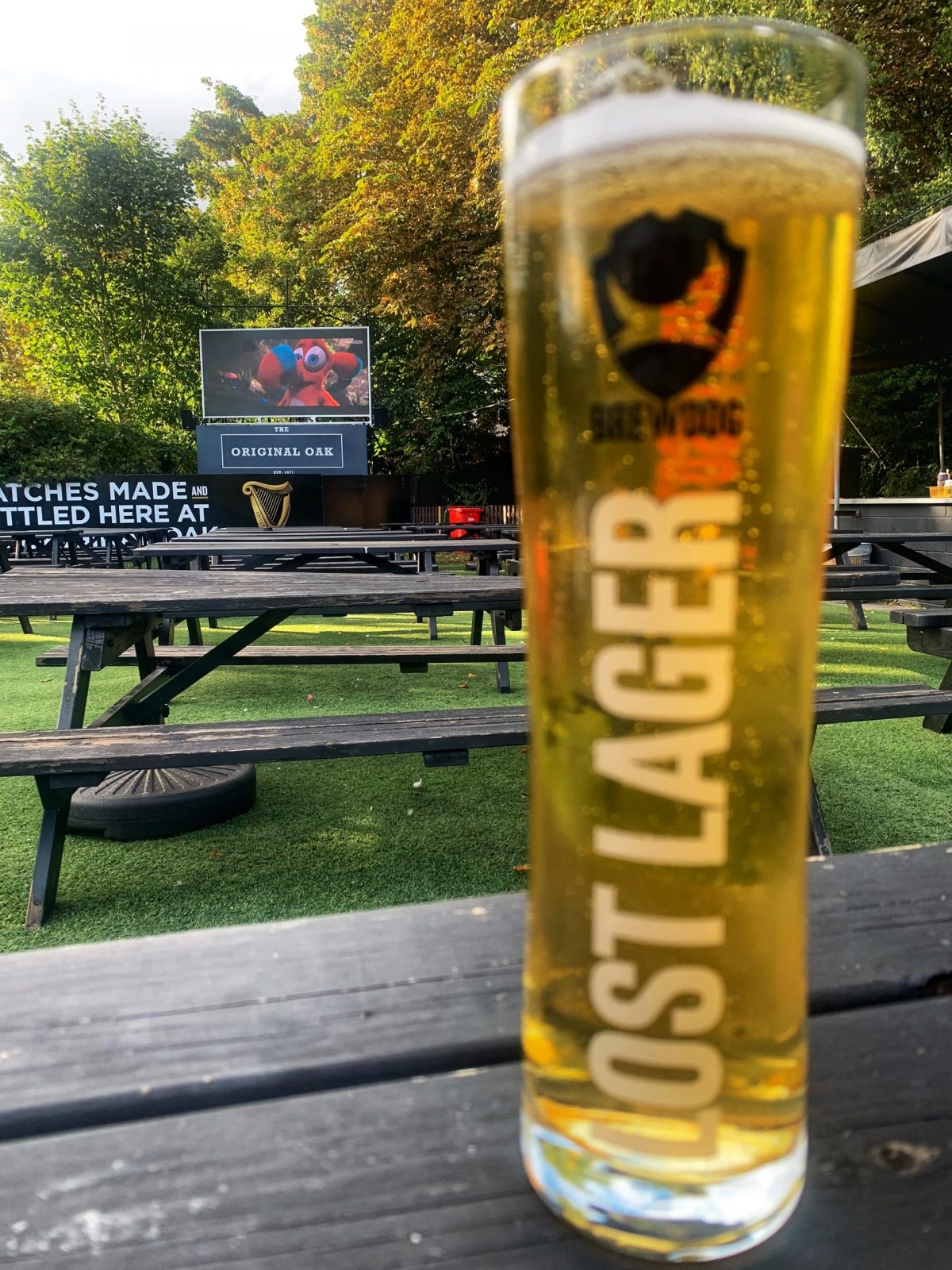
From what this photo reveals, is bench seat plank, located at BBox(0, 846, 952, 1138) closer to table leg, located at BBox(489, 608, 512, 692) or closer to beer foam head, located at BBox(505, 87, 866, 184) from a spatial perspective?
beer foam head, located at BBox(505, 87, 866, 184)

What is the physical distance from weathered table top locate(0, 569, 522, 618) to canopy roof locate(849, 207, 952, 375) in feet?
13.6

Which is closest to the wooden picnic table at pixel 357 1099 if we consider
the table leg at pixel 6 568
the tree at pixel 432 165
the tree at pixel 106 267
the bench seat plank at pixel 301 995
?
the bench seat plank at pixel 301 995

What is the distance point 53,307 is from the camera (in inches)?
736

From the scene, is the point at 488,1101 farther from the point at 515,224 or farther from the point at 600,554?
the point at 515,224

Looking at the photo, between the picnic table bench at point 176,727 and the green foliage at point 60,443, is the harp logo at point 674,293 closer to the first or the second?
the picnic table bench at point 176,727

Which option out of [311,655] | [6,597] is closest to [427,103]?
[311,655]

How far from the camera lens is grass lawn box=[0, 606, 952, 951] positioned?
2.20 meters

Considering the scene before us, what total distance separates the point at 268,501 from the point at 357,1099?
46.0 ft

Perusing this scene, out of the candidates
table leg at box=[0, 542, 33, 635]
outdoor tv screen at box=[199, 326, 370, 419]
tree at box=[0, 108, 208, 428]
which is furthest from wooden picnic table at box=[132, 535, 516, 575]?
tree at box=[0, 108, 208, 428]

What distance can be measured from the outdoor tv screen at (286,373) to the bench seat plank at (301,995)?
1442 cm

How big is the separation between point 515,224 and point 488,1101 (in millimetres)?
427

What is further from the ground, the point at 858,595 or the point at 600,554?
the point at 600,554

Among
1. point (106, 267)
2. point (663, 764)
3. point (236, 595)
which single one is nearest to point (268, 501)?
point (106, 267)

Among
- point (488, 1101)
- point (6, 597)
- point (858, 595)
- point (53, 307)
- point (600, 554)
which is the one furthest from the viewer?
point (53, 307)
